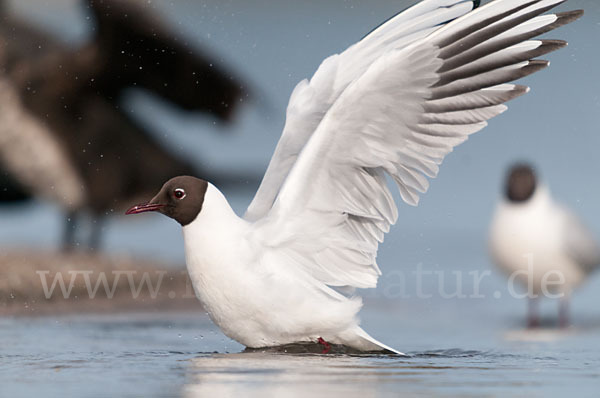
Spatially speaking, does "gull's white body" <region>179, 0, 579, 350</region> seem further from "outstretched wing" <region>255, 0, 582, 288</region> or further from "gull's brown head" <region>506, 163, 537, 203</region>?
"gull's brown head" <region>506, 163, 537, 203</region>

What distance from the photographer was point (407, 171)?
3822 millimetres

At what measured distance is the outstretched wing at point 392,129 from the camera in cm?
355

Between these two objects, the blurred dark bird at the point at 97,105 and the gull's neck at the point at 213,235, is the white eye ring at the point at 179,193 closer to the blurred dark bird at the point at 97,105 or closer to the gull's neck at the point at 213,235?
the gull's neck at the point at 213,235

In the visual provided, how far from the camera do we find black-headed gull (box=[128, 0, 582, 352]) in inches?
141

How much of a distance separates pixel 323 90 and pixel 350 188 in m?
0.67

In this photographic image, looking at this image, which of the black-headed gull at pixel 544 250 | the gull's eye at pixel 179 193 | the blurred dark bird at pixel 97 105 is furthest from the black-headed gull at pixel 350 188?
the blurred dark bird at pixel 97 105

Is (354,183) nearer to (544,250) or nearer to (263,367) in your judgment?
(263,367)

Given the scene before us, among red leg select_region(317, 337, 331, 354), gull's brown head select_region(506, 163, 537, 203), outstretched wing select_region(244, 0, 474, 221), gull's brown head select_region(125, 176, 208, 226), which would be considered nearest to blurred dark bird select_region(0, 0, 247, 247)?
gull's brown head select_region(506, 163, 537, 203)

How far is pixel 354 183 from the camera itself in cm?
378

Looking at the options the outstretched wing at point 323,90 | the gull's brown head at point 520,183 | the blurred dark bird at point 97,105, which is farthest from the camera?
the blurred dark bird at point 97,105

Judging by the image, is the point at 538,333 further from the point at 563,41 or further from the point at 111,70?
the point at 111,70

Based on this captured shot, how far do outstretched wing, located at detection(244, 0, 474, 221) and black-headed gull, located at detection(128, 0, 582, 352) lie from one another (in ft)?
1.38

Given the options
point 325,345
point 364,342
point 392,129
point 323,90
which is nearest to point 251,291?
point 325,345

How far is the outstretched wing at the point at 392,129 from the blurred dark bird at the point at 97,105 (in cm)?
440
